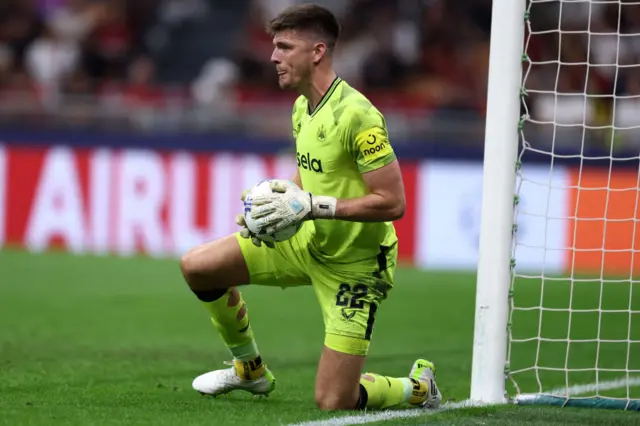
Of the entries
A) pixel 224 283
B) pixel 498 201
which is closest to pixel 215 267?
pixel 224 283

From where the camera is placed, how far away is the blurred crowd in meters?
15.9

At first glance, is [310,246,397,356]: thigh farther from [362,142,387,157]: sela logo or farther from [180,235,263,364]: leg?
[362,142,387,157]: sela logo

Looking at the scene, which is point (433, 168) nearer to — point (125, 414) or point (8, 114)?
point (8, 114)

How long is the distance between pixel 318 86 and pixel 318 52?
0.17 meters

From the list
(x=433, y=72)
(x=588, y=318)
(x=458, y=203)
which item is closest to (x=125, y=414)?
(x=588, y=318)

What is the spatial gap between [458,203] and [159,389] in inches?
354

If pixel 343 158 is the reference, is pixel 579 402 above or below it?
below

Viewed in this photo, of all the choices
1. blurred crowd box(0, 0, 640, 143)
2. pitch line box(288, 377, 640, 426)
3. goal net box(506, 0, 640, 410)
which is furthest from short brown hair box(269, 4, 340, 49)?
blurred crowd box(0, 0, 640, 143)

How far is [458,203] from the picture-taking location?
14.9m

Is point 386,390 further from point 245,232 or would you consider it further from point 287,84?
point 287,84

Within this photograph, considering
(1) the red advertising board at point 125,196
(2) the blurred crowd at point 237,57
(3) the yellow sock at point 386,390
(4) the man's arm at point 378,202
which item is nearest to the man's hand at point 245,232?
(4) the man's arm at point 378,202

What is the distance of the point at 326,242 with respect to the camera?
599cm

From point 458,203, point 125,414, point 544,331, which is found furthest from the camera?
point 458,203

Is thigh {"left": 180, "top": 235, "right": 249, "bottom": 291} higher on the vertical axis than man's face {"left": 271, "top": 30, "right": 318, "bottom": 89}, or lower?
lower
